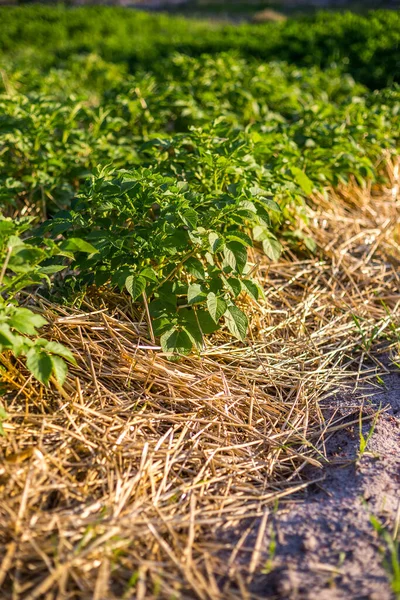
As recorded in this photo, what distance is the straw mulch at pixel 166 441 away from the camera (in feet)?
5.20

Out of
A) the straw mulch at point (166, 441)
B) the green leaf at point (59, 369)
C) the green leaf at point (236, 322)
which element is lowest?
the straw mulch at point (166, 441)

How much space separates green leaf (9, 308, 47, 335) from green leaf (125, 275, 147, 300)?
1.43ft

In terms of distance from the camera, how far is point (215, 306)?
224 centimetres

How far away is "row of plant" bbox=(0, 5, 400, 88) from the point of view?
5754 millimetres

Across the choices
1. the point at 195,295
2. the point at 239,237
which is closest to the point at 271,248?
the point at 239,237

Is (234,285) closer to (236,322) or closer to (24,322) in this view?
(236,322)

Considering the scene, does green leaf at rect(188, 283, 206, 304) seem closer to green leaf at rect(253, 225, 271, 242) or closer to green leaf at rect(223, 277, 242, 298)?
green leaf at rect(223, 277, 242, 298)

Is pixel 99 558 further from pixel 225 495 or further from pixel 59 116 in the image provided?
pixel 59 116

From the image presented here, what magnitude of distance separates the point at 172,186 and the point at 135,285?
0.43m

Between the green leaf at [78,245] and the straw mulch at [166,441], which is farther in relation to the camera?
the green leaf at [78,245]

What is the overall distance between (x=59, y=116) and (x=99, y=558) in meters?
2.66

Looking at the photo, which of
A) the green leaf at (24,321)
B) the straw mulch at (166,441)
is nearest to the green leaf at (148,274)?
the straw mulch at (166,441)

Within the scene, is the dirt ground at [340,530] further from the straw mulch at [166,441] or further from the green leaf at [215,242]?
the green leaf at [215,242]

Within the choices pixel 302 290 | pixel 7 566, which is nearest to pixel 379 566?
pixel 7 566
